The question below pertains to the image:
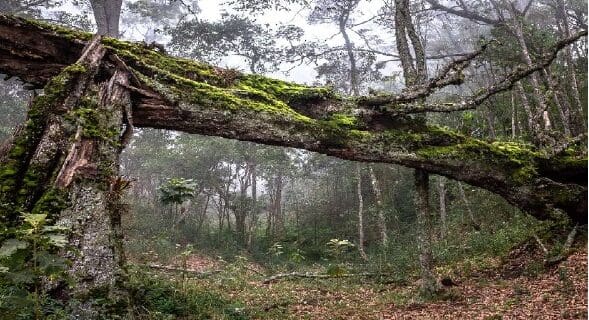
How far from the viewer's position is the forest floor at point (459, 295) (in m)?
6.49


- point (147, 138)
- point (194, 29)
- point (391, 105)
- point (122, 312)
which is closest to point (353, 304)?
point (391, 105)

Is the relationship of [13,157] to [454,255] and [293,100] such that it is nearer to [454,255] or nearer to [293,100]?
[293,100]

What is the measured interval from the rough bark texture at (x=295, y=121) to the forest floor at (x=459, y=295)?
141cm

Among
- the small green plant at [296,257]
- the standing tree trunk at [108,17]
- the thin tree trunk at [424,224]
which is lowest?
the small green plant at [296,257]

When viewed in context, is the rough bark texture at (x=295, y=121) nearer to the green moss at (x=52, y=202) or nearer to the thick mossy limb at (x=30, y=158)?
the thick mossy limb at (x=30, y=158)

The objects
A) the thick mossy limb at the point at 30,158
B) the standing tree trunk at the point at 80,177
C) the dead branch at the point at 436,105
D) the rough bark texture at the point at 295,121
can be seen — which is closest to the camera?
the standing tree trunk at the point at 80,177

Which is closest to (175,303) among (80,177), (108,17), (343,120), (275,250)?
(80,177)

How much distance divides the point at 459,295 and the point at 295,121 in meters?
4.43

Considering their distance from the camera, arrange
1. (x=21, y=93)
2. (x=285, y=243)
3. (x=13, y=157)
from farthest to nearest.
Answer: (x=21, y=93) < (x=285, y=243) < (x=13, y=157)

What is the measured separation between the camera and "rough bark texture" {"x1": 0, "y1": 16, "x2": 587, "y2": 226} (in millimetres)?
7180

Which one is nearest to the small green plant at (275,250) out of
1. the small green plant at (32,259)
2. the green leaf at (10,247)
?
the small green plant at (32,259)

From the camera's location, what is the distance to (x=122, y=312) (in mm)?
5234

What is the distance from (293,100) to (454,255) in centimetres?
658

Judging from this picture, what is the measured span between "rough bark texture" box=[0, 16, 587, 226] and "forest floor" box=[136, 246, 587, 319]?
141cm
